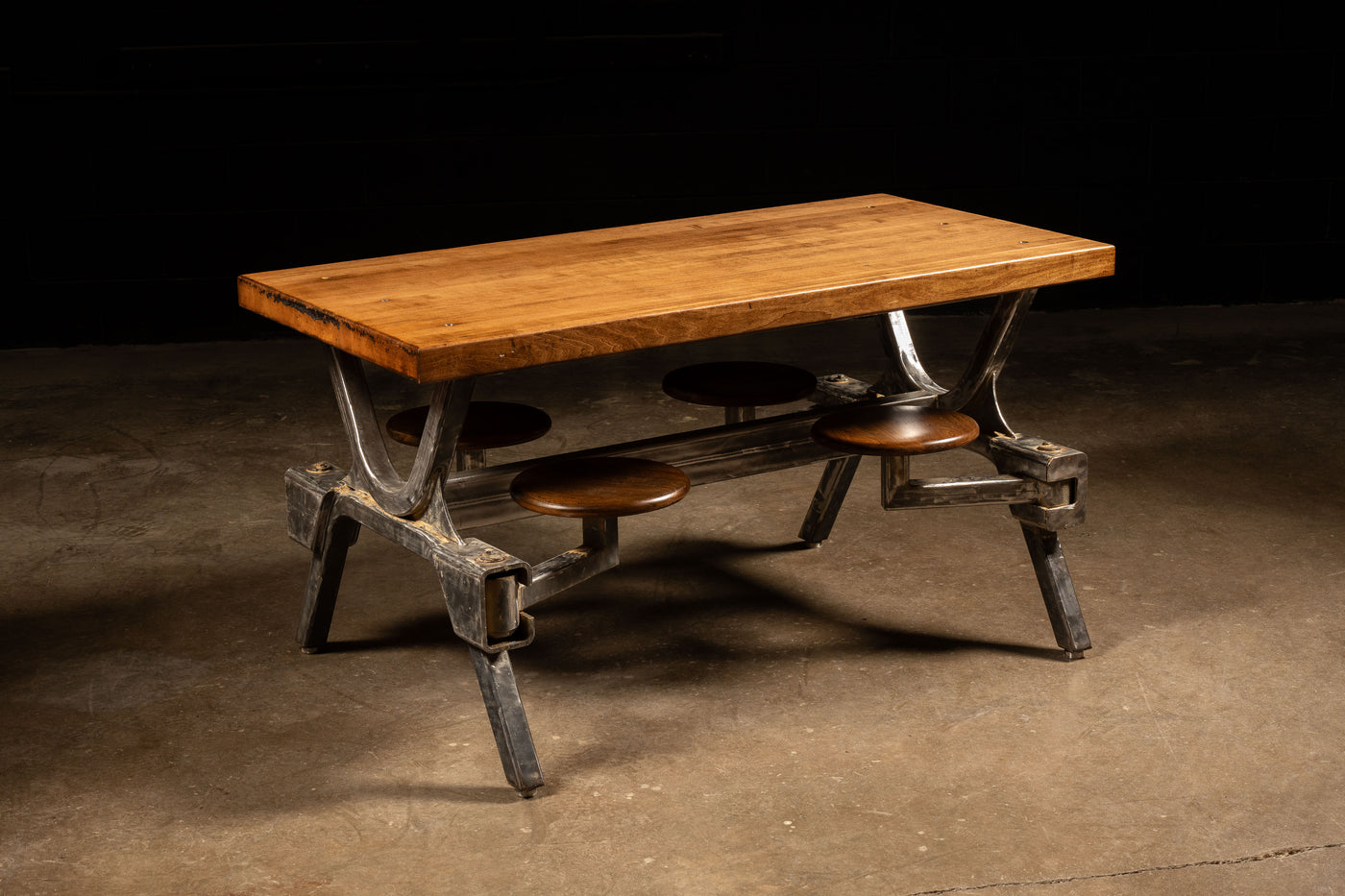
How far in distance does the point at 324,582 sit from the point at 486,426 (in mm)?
408

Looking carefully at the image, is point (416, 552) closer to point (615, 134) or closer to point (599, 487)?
point (599, 487)

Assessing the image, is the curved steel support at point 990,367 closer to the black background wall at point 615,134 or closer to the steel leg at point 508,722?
the steel leg at point 508,722

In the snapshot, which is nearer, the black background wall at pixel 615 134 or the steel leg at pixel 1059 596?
the steel leg at pixel 1059 596

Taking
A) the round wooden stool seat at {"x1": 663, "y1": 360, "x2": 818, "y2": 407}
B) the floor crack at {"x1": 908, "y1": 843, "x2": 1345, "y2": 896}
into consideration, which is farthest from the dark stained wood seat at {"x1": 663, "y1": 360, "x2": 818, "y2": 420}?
the floor crack at {"x1": 908, "y1": 843, "x2": 1345, "y2": 896}

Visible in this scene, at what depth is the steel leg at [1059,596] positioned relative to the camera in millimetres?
3000

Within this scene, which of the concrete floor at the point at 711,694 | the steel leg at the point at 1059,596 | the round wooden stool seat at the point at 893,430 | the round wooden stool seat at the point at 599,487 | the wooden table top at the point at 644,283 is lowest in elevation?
the concrete floor at the point at 711,694

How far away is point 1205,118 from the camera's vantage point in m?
5.71

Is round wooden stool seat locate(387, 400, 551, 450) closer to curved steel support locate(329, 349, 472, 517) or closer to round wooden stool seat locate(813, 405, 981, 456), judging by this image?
curved steel support locate(329, 349, 472, 517)

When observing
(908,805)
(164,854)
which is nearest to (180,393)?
(164,854)

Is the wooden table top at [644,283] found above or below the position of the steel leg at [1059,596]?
above

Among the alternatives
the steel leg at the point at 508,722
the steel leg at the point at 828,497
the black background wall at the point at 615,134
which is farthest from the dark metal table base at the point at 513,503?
the black background wall at the point at 615,134

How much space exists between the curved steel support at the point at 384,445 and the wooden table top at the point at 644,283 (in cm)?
13

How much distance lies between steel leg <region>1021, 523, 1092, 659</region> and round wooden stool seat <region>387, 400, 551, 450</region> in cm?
93

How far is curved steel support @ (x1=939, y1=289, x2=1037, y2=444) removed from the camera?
3027mm
